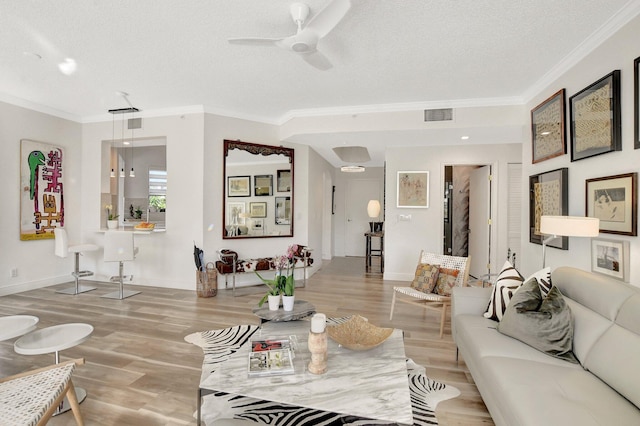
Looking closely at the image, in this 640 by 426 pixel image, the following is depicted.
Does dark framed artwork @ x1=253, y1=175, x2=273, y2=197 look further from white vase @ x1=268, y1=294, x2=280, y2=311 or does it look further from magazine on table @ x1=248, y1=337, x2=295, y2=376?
magazine on table @ x1=248, y1=337, x2=295, y2=376

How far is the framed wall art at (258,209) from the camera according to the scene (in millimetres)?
5252

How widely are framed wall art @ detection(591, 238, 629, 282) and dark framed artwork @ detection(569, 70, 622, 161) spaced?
727mm

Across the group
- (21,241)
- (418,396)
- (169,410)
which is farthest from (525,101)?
(21,241)

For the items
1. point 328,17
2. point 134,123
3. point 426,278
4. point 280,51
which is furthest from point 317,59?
point 134,123

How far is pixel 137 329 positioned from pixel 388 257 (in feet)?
13.1

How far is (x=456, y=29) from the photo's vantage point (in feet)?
8.75

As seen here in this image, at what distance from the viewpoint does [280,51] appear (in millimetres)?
3074

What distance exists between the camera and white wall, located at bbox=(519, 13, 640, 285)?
2303mm

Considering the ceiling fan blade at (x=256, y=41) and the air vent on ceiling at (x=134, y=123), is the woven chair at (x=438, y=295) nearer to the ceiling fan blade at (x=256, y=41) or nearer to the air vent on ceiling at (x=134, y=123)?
the ceiling fan blade at (x=256, y=41)

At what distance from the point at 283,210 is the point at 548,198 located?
12.3 ft

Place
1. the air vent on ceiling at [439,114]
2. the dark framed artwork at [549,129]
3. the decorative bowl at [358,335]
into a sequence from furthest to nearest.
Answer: the air vent on ceiling at [439,114]
the dark framed artwork at [549,129]
the decorative bowl at [358,335]

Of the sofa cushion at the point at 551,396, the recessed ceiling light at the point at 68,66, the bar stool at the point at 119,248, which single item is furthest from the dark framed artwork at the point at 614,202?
the bar stool at the point at 119,248

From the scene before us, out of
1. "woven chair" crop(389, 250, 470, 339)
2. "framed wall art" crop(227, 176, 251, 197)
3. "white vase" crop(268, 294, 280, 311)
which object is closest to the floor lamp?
"woven chair" crop(389, 250, 470, 339)

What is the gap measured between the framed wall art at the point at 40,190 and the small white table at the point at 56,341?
3.51m
